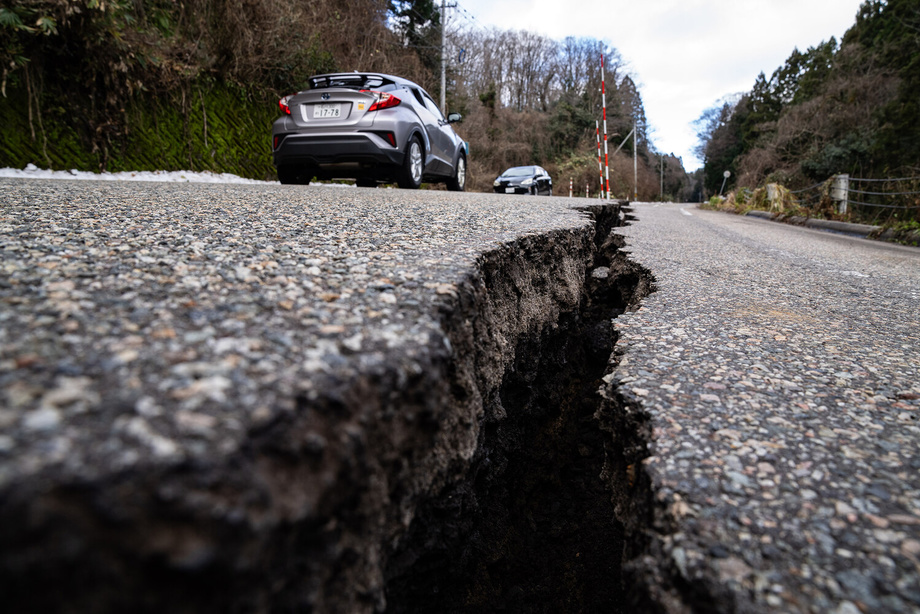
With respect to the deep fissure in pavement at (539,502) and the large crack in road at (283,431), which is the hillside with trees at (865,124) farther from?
the large crack in road at (283,431)

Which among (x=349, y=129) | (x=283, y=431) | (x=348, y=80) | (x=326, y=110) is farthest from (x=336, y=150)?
(x=283, y=431)

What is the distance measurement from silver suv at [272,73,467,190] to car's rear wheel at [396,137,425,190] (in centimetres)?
1

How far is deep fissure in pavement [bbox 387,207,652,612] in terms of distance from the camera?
1228mm

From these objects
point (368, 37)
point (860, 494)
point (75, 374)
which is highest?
point (368, 37)

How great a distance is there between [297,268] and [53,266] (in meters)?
0.57

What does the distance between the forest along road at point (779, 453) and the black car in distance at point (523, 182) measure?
12414 mm

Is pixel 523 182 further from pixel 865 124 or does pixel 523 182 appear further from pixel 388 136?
pixel 865 124

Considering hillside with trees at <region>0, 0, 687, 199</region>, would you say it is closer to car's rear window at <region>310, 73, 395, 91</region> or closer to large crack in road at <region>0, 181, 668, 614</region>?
car's rear window at <region>310, 73, 395, 91</region>

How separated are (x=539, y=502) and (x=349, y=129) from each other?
4.72 metres

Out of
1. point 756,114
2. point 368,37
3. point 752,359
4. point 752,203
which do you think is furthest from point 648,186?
point 752,359

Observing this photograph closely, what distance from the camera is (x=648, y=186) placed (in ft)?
128

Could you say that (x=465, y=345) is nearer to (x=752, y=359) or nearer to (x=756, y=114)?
(x=752, y=359)

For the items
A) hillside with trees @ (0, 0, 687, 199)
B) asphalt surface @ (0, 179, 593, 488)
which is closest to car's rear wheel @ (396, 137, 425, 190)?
hillside with trees @ (0, 0, 687, 199)

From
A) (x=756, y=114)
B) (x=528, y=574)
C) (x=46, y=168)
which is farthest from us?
(x=756, y=114)
